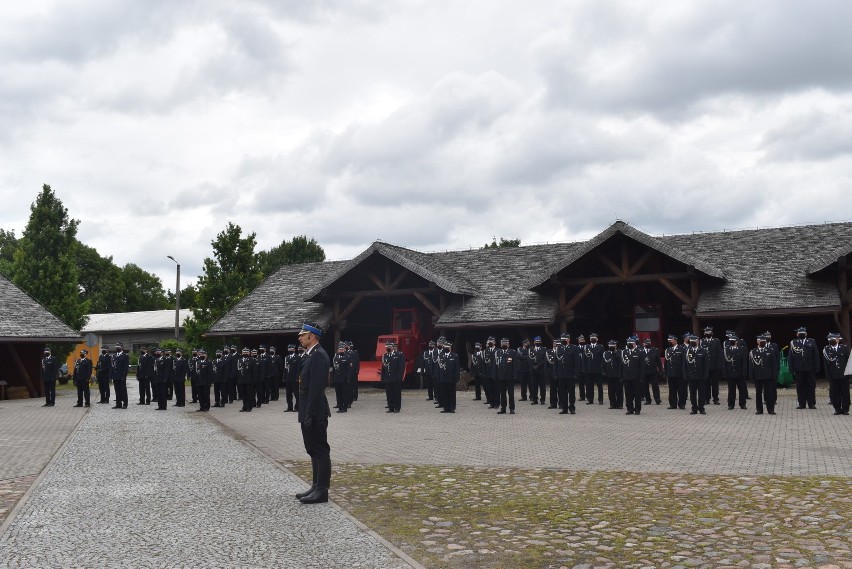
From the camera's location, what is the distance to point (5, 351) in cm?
2900

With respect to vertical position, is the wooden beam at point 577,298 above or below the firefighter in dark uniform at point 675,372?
above

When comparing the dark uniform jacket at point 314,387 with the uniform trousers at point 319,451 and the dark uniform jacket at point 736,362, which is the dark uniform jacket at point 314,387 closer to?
the uniform trousers at point 319,451

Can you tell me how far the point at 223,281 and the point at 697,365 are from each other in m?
26.4

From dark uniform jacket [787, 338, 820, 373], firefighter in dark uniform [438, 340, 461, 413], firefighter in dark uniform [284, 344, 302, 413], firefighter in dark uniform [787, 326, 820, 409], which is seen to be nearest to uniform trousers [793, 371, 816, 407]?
firefighter in dark uniform [787, 326, 820, 409]

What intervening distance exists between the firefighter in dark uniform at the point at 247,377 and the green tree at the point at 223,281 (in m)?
17.3

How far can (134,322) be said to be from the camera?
62844 mm

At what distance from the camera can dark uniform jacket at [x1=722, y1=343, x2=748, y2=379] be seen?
1825cm

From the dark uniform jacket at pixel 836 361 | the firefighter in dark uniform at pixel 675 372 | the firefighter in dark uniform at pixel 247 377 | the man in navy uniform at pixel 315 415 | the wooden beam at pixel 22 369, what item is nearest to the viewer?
the man in navy uniform at pixel 315 415

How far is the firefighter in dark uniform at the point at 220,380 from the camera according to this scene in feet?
72.9

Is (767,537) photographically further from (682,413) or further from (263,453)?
(682,413)

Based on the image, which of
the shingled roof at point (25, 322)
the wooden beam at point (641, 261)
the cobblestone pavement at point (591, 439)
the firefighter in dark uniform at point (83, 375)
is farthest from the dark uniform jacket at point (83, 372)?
the wooden beam at point (641, 261)

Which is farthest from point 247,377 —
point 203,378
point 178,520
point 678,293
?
point 178,520

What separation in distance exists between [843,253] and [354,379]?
1388 cm

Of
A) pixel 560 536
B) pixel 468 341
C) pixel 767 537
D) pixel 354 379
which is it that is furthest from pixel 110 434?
pixel 468 341
